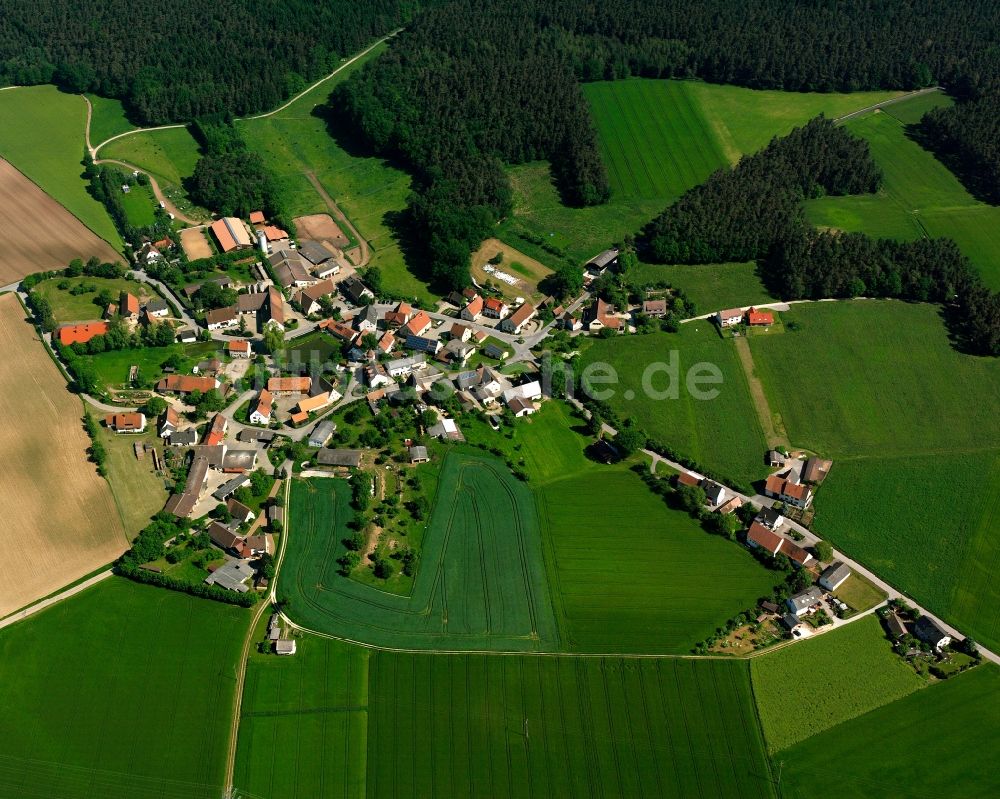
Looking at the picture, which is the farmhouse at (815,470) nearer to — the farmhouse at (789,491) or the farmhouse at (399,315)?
the farmhouse at (789,491)

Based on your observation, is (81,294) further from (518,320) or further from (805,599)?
(805,599)

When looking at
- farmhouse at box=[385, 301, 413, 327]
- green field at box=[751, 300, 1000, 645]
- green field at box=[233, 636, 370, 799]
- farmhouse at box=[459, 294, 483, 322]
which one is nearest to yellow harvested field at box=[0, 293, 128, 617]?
green field at box=[233, 636, 370, 799]

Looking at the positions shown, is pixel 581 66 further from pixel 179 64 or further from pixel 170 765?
pixel 170 765

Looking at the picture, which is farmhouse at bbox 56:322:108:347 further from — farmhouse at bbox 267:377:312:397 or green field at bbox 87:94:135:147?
green field at bbox 87:94:135:147

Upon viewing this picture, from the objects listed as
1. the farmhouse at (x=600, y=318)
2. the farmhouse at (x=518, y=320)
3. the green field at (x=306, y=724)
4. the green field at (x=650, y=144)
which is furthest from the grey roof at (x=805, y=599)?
the green field at (x=650, y=144)

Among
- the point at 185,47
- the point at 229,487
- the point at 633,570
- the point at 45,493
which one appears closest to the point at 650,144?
the point at 633,570
